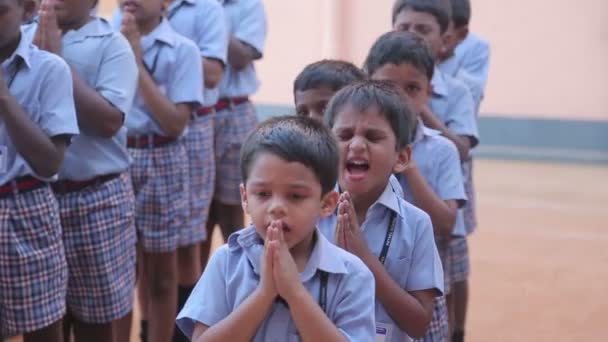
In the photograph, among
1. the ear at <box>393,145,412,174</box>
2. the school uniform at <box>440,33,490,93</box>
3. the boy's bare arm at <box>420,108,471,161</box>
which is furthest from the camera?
the school uniform at <box>440,33,490,93</box>

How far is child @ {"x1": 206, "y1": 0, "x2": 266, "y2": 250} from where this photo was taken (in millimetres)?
4230

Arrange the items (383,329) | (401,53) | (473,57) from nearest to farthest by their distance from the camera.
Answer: (383,329), (401,53), (473,57)

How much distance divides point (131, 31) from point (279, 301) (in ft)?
5.57

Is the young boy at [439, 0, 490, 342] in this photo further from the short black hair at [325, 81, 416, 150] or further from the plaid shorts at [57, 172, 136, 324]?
the short black hair at [325, 81, 416, 150]

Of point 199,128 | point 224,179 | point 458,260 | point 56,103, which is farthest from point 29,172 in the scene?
point 224,179

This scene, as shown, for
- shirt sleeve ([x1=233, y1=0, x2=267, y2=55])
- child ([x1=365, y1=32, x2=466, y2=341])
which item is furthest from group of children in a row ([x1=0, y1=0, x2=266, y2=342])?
child ([x1=365, y1=32, x2=466, y2=341])

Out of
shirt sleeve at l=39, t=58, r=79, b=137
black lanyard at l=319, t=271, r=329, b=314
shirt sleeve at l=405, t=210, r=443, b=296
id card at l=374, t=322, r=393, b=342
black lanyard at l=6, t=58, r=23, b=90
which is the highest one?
black lanyard at l=6, t=58, r=23, b=90

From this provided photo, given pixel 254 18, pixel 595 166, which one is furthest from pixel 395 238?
pixel 595 166

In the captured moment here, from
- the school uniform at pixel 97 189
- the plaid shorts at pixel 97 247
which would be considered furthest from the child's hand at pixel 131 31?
the plaid shorts at pixel 97 247

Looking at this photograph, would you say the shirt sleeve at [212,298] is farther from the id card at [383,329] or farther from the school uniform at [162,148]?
the school uniform at [162,148]

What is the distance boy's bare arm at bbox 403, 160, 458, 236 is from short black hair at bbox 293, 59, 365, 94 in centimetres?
27

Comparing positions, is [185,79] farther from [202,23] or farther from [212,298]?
[212,298]

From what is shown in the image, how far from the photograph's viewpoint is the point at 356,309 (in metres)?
1.74

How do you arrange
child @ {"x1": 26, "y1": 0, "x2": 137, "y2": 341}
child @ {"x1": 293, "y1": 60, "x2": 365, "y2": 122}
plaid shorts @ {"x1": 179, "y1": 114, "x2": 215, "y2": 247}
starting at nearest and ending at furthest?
child @ {"x1": 293, "y1": 60, "x2": 365, "y2": 122}
child @ {"x1": 26, "y1": 0, "x2": 137, "y2": 341}
plaid shorts @ {"x1": 179, "y1": 114, "x2": 215, "y2": 247}
